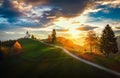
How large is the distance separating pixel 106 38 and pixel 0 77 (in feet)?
160

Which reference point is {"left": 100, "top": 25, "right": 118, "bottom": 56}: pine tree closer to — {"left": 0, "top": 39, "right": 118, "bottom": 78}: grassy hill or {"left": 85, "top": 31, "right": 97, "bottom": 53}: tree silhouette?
{"left": 85, "top": 31, "right": 97, "bottom": 53}: tree silhouette

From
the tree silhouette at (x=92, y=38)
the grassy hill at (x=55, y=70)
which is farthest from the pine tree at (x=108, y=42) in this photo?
the grassy hill at (x=55, y=70)

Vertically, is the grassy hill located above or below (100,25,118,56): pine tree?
below

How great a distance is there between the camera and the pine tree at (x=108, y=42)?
8819 cm

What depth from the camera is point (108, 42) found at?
290 feet

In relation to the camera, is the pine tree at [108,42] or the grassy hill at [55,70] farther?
the pine tree at [108,42]

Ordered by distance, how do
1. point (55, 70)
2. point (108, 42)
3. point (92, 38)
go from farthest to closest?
point (92, 38) < point (108, 42) < point (55, 70)

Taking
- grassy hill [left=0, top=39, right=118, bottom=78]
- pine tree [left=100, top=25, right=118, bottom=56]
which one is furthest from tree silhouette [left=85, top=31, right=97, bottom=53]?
grassy hill [left=0, top=39, right=118, bottom=78]

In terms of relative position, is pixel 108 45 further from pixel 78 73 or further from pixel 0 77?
pixel 0 77

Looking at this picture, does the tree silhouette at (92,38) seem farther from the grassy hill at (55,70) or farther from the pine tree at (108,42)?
the grassy hill at (55,70)

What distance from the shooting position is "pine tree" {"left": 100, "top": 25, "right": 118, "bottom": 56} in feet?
289

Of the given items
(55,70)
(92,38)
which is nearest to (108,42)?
(92,38)

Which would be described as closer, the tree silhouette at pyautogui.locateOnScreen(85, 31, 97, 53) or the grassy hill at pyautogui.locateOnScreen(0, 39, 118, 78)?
the grassy hill at pyautogui.locateOnScreen(0, 39, 118, 78)

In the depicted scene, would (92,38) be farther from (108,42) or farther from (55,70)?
(55,70)
